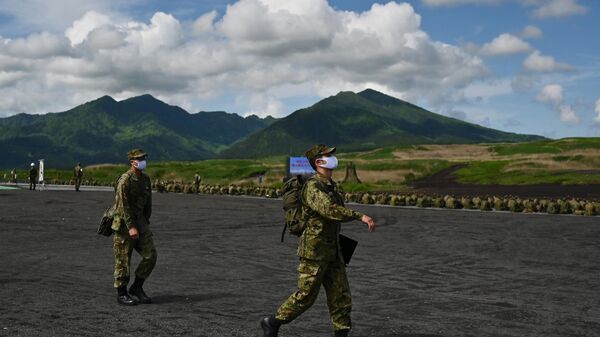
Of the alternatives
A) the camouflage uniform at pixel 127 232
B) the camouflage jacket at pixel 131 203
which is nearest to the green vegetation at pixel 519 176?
the camouflage jacket at pixel 131 203

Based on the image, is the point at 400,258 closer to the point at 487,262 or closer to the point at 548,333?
the point at 487,262

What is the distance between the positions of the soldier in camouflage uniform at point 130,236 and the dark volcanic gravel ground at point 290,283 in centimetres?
35

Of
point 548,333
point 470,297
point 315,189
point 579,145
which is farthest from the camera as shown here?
point 579,145

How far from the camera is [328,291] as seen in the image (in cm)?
739

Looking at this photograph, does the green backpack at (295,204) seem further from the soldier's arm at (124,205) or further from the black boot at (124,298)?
the black boot at (124,298)

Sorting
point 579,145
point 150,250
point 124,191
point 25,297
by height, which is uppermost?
point 579,145

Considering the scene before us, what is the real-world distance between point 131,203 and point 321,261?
3.88 meters

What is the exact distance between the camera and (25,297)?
10.2 metres

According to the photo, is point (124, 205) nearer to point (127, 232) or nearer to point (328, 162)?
point (127, 232)

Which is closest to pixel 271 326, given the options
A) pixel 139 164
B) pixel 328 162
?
pixel 328 162

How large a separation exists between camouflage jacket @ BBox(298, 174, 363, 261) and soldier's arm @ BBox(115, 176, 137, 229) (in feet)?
11.0

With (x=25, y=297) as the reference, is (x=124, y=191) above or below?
above

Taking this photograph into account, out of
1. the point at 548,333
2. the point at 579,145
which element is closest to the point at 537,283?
the point at 548,333

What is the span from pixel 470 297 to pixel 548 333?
259cm
